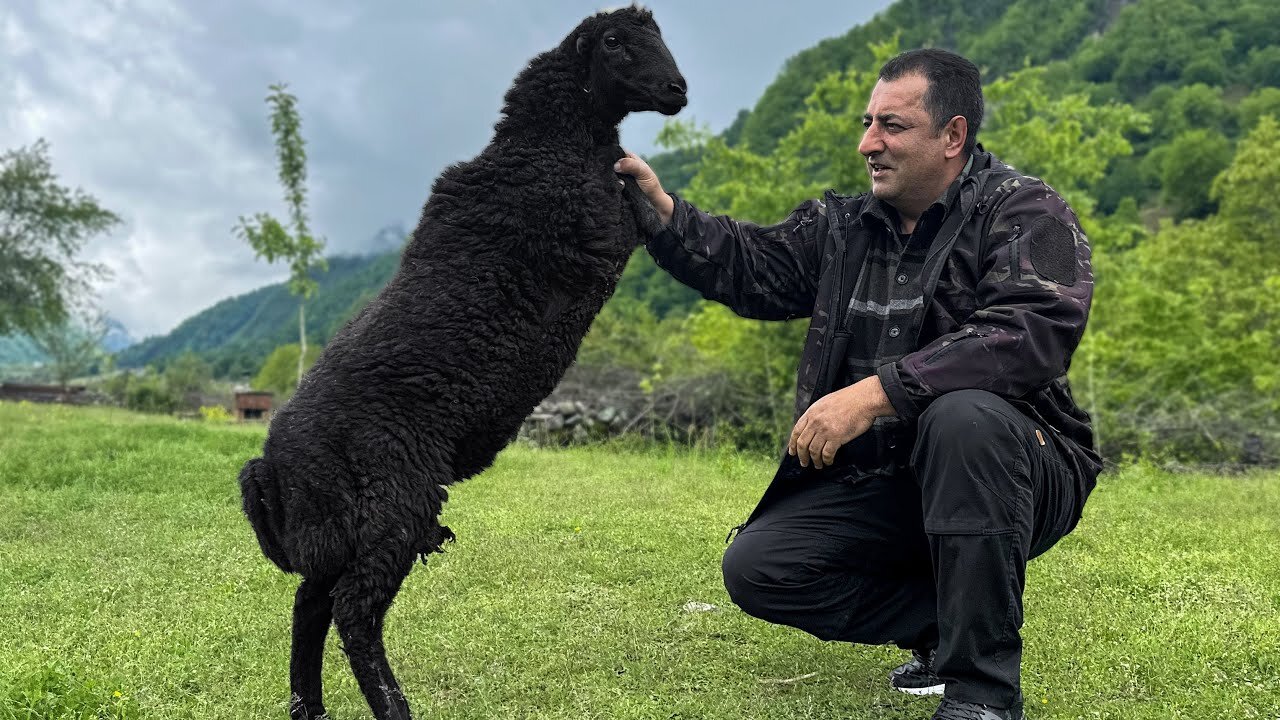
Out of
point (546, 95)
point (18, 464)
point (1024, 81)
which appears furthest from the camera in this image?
point (1024, 81)

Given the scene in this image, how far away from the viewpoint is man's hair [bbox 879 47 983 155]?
3270 millimetres

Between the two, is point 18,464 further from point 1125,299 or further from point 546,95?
point 1125,299

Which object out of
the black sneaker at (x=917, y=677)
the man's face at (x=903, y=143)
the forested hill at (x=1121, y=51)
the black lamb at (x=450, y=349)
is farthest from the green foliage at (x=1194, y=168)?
the black lamb at (x=450, y=349)

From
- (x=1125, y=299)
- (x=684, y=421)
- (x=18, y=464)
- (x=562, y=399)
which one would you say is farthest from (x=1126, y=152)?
(x=18, y=464)

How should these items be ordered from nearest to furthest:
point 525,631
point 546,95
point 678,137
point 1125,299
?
point 546,95 → point 525,631 → point 1125,299 → point 678,137

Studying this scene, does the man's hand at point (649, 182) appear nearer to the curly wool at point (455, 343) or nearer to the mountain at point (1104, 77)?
the curly wool at point (455, 343)

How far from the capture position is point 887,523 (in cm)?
336

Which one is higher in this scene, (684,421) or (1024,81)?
(1024,81)

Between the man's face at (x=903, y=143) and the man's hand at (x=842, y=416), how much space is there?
910 millimetres

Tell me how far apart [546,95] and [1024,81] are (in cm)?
2221

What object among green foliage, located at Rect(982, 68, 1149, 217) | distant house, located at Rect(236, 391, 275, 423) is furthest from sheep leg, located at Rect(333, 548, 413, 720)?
distant house, located at Rect(236, 391, 275, 423)

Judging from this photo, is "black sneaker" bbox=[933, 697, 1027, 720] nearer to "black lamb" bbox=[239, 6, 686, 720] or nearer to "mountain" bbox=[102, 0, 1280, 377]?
"black lamb" bbox=[239, 6, 686, 720]

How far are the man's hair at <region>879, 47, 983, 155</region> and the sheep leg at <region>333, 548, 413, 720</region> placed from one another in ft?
8.26

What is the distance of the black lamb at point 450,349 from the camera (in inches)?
106
